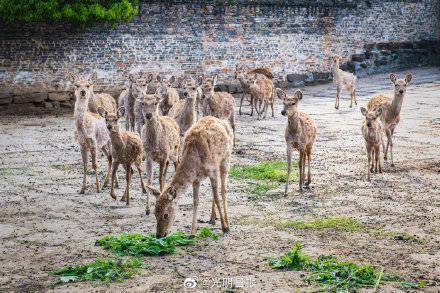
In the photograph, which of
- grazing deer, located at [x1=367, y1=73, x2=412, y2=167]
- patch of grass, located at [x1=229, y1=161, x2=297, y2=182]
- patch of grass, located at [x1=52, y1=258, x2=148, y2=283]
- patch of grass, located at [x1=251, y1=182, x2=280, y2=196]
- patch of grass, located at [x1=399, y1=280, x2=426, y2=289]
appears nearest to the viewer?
patch of grass, located at [x1=399, y1=280, x2=426, y2=289]

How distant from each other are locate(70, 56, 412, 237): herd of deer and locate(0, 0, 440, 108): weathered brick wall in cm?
501

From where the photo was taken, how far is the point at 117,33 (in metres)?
23.5

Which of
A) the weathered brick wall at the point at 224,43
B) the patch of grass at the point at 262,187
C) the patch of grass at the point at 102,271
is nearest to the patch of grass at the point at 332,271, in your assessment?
the patch of grass at the point at 102,271

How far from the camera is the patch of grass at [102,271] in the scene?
784 centimetres

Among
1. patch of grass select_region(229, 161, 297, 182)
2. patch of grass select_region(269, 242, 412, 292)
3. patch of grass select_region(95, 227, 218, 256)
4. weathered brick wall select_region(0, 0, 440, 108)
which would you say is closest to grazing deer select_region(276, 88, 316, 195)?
patch of grass select_region(229, 161, 297, 182)

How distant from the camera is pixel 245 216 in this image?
10.4m

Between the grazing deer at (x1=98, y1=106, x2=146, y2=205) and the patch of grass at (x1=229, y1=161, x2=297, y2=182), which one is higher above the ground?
the grazing deer at (x1=98, y1=106, x2=146, y2=205)

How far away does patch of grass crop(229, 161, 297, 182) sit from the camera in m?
12.9

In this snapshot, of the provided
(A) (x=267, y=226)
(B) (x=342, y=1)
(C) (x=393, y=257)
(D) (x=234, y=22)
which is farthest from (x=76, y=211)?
(B) (x=342, y=1)

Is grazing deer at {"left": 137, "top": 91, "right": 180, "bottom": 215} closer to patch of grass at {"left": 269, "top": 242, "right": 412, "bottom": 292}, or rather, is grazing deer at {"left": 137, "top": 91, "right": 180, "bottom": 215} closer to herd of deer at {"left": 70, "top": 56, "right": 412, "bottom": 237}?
herd of deer at {"left": 70, "top": 56, "right": 412, "bottom": 237}

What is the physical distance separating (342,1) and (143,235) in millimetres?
20688

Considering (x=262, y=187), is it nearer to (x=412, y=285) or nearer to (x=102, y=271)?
(x=102, y=271)

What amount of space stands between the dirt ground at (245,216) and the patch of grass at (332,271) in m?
0.15

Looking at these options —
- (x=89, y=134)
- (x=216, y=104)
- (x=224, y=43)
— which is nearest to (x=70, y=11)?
(x=224, y=43)
